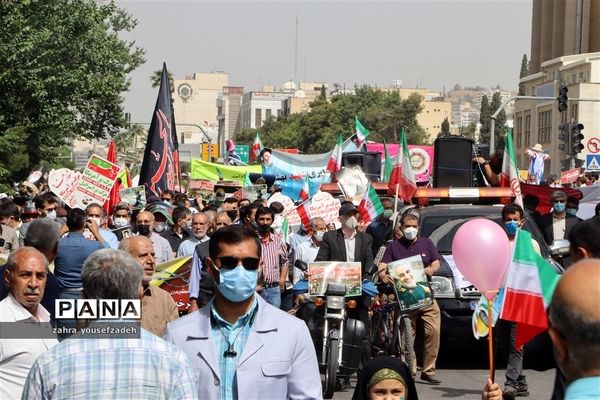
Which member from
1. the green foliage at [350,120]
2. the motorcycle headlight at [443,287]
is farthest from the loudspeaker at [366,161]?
the green foliage at [350,120]

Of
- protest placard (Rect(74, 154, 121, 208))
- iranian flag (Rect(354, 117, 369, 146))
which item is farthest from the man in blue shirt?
iranian flag (Rect(354, 117, 369, 146))

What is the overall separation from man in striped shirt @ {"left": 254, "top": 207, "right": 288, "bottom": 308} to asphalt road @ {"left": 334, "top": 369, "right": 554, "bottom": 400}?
1.18 meters

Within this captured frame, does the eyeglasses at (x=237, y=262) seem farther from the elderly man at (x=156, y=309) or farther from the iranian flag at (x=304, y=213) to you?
the iranian flag at (x=304, y=213)

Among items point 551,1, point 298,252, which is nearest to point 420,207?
point 298,252

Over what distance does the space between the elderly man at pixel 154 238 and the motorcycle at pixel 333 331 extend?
2.25 metres

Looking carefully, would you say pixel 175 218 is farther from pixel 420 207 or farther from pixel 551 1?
pixel 551 1

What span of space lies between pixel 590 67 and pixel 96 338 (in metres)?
97.9

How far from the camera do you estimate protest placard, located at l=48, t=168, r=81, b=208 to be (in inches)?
721

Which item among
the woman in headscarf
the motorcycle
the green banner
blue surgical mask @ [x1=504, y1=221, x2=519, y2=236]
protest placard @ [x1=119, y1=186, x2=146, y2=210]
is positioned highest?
blue surgical mask @ [x1=504, y1=221, x2=519, y2=236]

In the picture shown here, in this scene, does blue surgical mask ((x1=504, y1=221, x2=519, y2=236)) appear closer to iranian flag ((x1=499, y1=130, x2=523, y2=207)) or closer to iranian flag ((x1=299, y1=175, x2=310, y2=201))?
iranian flag ((x1=499, y1=130, x2=523, y2=207))

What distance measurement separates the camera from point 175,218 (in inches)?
617

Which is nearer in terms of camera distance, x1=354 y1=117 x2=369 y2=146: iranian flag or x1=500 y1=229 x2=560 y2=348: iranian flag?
x1=500 y1=229 x2=560 y2=348: iranian flag

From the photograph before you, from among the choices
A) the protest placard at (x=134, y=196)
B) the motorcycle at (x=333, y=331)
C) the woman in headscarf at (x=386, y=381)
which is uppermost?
the woman in headscarf at (x=386, y=381)

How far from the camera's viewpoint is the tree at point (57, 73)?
1292 inches
